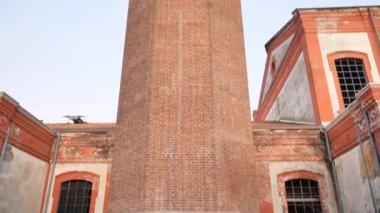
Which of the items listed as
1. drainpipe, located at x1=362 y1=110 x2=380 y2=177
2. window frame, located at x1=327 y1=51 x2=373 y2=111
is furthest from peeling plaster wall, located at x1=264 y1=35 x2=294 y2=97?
drainpipe, located at x1=362 y1=110 x2=380 y2=177

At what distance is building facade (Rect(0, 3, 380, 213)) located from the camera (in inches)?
331

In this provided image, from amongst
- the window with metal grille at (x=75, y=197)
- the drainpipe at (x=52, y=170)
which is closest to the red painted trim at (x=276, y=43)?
the drainpipe at (x=52, y=170)

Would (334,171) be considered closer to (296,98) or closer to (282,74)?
(296,98)

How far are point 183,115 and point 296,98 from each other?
8.45 m

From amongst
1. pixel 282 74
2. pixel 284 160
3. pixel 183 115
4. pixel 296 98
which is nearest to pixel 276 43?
pixel 282 74

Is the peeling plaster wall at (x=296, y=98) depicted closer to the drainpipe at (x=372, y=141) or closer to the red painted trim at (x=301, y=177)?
the red painted trim at (x=301, y=177)

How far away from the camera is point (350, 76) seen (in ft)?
45.1

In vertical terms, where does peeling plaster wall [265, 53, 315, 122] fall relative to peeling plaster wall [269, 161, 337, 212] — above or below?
above

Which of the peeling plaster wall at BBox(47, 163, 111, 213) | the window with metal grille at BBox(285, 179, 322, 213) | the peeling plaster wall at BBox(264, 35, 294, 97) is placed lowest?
the window with metal grille at BBox(285, 179, 322, 213)

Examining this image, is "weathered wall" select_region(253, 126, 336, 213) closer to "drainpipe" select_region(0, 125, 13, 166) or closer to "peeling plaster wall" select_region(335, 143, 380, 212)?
"peeling plaster wall" select_region(335, 143, 380, 212)

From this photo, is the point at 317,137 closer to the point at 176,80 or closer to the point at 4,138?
the point at 176,80

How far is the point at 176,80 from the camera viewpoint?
367 inches

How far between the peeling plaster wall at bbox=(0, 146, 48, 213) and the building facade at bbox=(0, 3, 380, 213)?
0.04 meters

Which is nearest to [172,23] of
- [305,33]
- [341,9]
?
[305,33]
